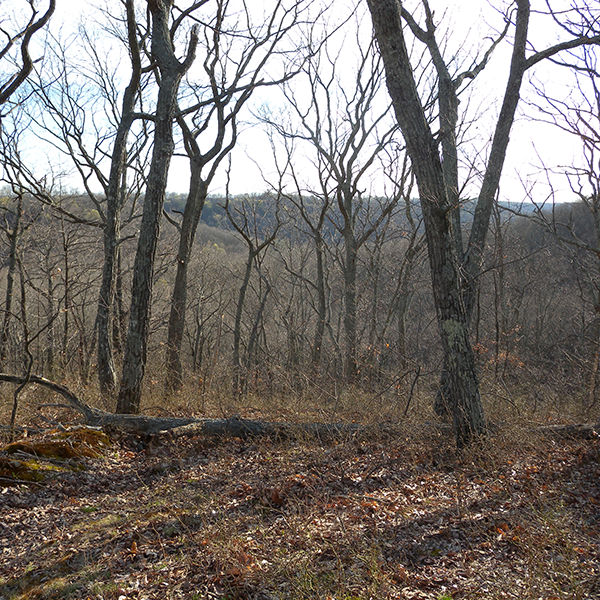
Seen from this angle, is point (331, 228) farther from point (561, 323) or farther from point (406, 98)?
point (561, 323)

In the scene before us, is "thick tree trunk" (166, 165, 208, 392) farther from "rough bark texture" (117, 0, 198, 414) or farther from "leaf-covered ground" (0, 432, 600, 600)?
"leaf-covered ground" (0, 432, 600, 600)

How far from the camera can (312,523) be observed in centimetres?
414

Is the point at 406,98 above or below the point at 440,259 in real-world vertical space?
above

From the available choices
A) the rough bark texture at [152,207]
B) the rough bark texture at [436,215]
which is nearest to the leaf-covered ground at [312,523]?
the rough bark texture at [436,215]

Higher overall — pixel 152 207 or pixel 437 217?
pixel 152 207

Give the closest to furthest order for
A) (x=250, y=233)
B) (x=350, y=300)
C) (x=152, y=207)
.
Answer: (x=152, y=207)
(x=350, y=300)
(x=250, y=233)

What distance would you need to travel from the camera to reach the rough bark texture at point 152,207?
7180mm

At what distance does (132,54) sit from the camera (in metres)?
8.38

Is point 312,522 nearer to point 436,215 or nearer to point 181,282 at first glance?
point 436,215

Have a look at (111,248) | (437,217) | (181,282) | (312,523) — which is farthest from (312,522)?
(181,282)

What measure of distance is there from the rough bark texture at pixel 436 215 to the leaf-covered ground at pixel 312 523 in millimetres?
611

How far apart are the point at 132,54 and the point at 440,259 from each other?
265 inches

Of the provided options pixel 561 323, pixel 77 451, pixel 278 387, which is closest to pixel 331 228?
pixel 278 387

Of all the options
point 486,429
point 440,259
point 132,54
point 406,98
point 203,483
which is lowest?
point 203,483
